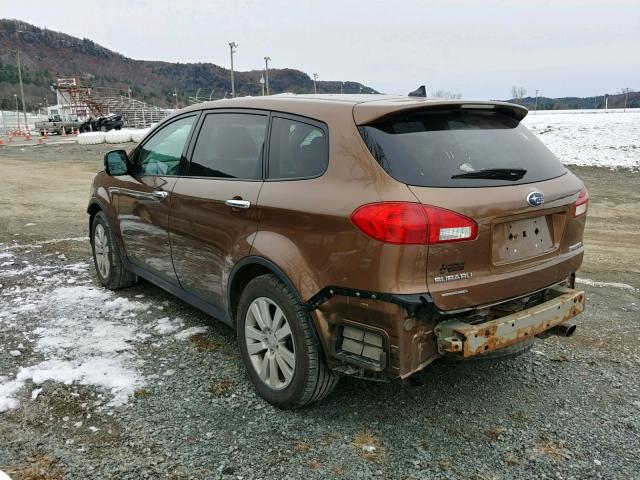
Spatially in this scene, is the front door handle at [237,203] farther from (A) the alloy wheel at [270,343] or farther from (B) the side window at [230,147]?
(A) the alloy wheel at [270,343]

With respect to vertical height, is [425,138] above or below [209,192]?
above

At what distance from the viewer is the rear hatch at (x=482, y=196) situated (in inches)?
104

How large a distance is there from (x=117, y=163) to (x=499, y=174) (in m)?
3.20

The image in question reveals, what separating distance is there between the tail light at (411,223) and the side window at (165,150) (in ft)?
6.70

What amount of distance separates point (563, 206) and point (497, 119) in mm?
636

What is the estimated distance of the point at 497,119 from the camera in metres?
3.28

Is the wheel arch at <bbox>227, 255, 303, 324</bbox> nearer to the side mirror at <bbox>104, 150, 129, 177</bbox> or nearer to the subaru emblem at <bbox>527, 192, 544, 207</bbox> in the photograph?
the subaru emblem at <bbox>527, 192, 544, 207</bbox>

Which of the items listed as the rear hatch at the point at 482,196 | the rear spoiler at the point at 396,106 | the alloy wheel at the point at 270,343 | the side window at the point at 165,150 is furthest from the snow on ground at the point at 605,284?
the side window at the point at 165,150

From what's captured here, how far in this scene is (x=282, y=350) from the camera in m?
3.15

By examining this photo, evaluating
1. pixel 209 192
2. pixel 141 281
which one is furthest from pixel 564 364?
pixel 141 281

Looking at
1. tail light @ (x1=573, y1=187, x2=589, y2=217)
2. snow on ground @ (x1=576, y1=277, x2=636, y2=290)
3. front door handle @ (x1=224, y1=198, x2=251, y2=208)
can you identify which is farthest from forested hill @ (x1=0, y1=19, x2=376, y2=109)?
tail light @ (x1=573, y1=187, x2=589, y2=217)

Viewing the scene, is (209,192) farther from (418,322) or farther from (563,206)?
(563,206)

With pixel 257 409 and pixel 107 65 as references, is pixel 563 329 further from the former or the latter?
pixel 107 65

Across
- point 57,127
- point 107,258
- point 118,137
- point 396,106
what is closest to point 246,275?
point 396,106
